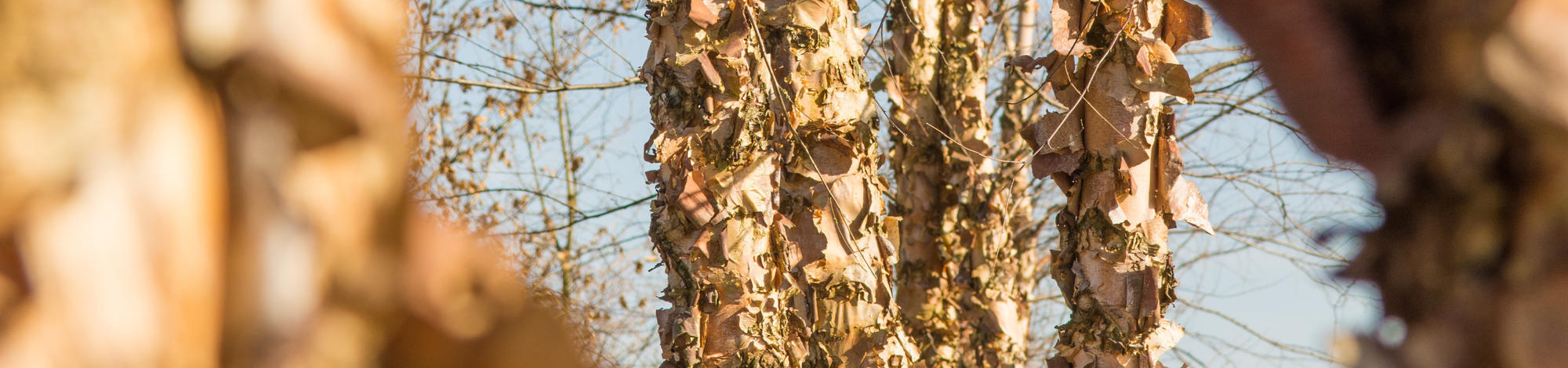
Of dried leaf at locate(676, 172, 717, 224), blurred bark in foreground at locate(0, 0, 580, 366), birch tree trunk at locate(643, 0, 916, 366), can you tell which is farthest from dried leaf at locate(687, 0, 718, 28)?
blurred bark in foreground at locate(0, 0, 580, 366)

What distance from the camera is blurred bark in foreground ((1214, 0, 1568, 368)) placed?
59 centimetres

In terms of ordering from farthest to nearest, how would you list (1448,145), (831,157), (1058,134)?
1. (831,157)
2. (1058,134)
3. (1448,145)

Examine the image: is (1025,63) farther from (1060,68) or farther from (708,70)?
(708,70)

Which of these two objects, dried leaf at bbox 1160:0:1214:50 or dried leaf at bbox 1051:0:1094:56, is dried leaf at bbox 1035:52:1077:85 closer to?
dried leaf at bbox 1051:0:1094:56

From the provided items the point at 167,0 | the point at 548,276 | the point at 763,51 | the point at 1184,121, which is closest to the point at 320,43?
the point at 167,0

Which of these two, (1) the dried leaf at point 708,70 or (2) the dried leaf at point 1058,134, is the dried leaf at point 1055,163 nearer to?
(2) the dried leaf at point 1058,134

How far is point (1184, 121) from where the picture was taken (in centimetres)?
631

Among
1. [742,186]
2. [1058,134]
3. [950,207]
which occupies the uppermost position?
[950,207]

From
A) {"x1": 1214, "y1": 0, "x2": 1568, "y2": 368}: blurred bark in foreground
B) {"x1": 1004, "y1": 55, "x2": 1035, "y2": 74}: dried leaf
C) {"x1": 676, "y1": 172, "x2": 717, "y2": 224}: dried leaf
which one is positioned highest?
{"x1": 1004, "y1": 55, "x2": 1035, "y2": 74}: dried leaf

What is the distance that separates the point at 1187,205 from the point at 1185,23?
42cm

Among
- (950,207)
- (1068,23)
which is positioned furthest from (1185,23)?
(950,207)

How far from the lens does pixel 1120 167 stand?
2631 mm

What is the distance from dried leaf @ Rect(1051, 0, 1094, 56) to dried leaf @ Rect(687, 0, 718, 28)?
82 centimetres

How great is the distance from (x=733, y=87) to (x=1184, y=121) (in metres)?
4.13
